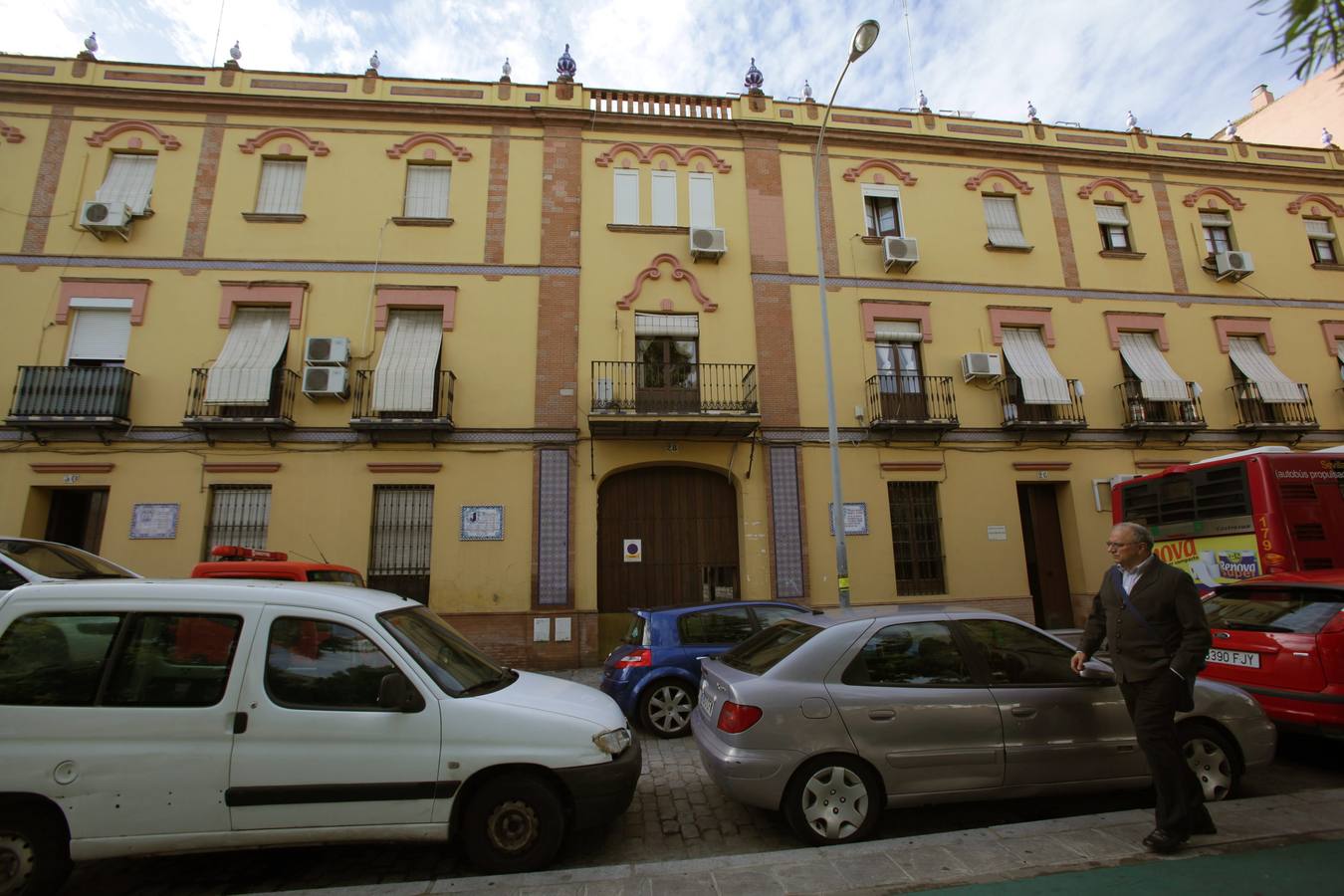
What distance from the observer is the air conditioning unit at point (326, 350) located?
11438mm

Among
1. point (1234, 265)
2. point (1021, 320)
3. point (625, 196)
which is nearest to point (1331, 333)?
point (1234, 265)

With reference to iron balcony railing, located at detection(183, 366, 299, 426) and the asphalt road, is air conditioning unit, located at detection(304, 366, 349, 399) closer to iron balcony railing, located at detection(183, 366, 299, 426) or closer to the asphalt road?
iron balcony railing, located at detection(183, 366, 299, 426)

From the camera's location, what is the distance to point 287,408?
11570 mm

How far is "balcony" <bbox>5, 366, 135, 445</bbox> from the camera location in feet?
35.8

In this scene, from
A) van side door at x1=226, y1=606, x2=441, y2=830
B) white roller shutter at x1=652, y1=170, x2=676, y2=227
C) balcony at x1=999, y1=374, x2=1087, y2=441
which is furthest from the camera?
white roller shutter at x1=652, y1=170, x2=676, y2=227

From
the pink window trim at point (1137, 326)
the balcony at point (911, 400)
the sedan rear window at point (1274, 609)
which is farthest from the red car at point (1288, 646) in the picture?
the pink window trim at point (1137, 326)

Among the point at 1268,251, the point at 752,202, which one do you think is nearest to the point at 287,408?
the point at 752,202

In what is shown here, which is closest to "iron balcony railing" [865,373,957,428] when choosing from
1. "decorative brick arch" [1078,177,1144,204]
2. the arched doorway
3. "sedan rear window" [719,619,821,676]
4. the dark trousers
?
the arched doorway

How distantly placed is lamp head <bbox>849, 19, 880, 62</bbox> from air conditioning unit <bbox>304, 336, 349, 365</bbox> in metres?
10.1

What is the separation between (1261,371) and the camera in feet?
46.6

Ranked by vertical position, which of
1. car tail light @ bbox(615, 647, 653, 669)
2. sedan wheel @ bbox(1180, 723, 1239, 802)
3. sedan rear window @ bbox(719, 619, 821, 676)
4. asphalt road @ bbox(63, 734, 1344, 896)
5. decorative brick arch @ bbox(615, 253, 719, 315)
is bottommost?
asphalt road @ bbox(63, 734, 1344, 896)

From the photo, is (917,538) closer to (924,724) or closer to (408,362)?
(924,724)

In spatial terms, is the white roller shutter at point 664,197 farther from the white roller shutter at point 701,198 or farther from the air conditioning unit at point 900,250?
the air conditioning unit at point 900,250

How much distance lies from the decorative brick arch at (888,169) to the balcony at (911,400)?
15.5ft
